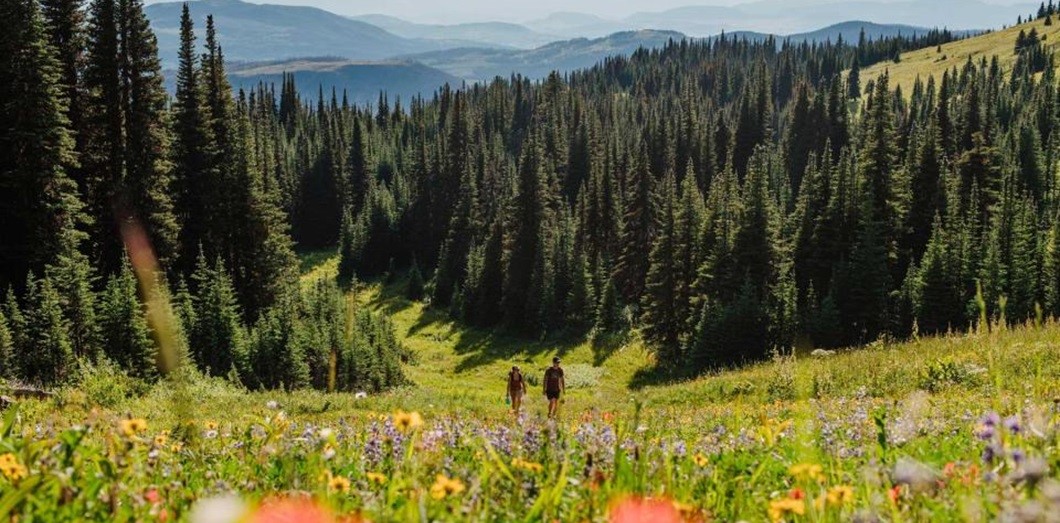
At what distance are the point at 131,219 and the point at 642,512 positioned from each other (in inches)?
1489

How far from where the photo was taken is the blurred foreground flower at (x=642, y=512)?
9.07ft

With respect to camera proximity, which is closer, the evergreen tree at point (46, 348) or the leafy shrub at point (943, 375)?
the leafy shrub at point (943, 375)

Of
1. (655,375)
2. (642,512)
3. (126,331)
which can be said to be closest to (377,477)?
(642,512)

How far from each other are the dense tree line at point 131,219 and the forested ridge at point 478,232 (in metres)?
0.10

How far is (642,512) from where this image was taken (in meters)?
2.84

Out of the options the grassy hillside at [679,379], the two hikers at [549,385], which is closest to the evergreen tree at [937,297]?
the grassy hillside at [679,379]

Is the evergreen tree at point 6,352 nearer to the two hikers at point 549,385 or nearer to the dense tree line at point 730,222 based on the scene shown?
the two hikers at point 549,385

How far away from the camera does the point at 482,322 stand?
3219 inches

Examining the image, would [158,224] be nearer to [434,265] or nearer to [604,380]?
[604,380]

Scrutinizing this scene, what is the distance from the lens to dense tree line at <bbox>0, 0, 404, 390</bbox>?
1000 inches

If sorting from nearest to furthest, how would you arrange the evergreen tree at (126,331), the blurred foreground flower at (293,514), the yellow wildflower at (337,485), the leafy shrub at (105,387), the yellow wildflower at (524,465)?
the blurred foreground flower at (293,514), the yellow wildflower at (337,485), the yellow wildflower at (524,465), the leafy shrub at (105,387), the evergreen tree at (126,331)

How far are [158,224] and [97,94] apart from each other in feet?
21.9

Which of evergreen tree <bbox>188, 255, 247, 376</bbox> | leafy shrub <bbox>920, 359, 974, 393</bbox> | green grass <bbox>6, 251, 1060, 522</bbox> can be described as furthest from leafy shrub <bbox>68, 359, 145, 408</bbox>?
leafy shrub <bbox>920, 359, 974, 393</bbox>

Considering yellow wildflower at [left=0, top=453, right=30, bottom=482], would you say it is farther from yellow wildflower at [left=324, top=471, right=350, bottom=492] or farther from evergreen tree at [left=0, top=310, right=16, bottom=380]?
evergreen tree at [left=0, top=310, right=16, bottom=380]
